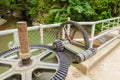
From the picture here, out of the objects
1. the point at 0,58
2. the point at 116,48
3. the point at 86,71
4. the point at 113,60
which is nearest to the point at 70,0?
the point at 116,48

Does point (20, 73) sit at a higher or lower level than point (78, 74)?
higher

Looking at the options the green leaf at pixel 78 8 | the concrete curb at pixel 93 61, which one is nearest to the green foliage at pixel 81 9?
the green leaf at pixel 78 8

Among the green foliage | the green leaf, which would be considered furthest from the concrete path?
the green foliage

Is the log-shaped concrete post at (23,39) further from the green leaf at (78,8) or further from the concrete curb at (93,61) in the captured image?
the green leaf at (78,8)

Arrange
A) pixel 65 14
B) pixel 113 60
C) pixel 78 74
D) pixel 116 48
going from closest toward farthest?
pixel 78 74, pixel 113 60, pixel 116 48, pixel 65 14

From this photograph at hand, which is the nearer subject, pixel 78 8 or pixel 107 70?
pixel 107 70

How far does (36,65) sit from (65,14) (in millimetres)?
8097

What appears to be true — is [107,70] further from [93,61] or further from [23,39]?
[23,39]

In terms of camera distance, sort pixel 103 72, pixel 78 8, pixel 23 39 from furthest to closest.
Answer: pixel 78 8
pixel 103 72
pixel 23 39

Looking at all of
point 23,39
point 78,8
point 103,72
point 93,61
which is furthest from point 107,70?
point 78,8

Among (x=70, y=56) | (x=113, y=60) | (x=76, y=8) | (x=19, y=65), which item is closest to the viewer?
(x=19, y=65)

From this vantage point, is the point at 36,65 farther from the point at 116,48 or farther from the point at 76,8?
the point at 76,8

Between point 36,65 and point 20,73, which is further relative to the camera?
point 36,65

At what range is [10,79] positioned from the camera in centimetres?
140
